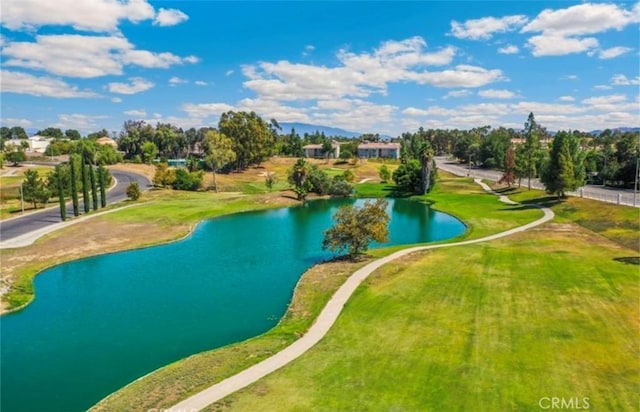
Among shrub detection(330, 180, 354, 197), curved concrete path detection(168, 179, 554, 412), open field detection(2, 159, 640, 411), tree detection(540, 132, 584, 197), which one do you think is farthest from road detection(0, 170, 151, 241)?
tree detection(540, 132, 584, 197)

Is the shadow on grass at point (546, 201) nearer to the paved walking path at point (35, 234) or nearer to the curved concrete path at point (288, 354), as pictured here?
the curved concrete path at point (288, 354)

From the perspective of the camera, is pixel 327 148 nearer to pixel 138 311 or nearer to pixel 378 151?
pixel 378 151

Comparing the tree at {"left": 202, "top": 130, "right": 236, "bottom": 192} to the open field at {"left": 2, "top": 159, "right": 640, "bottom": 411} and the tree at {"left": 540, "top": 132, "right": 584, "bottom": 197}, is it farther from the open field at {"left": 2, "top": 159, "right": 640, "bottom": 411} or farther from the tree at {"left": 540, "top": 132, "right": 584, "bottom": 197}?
the tree at {"left": 540, "top": 132, "right": 584, "bottom": 197}

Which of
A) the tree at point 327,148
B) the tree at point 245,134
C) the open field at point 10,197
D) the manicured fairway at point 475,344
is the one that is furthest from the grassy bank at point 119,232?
the tree at point 327,148

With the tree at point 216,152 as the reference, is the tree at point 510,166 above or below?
below

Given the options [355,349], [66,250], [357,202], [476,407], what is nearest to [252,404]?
[355,349]

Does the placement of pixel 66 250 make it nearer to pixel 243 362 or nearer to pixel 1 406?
pixel 1 406
